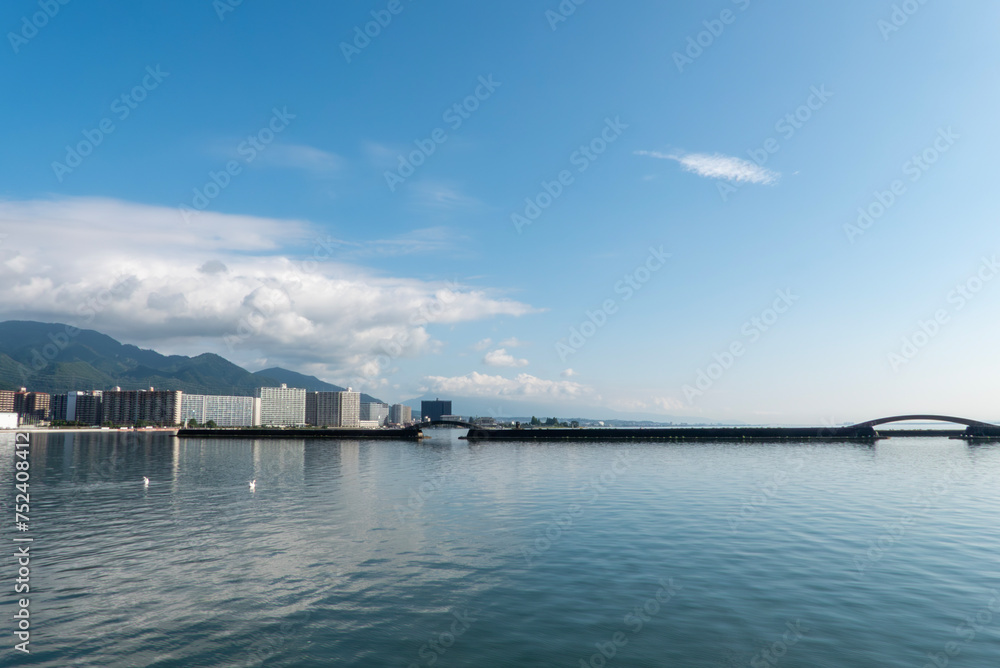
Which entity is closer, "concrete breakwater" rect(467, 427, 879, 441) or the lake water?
the lake water

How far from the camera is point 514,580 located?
21531mm

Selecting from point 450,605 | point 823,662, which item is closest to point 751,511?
point 823,662

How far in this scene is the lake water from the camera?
15.3 metres

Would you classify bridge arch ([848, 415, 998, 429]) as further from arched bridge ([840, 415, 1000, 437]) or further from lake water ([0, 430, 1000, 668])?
lake water ([0, 430, 1000, 668])

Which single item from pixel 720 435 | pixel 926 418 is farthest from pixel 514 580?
pixel 926 418

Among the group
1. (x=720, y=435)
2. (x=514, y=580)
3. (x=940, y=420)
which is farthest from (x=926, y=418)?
(x=514, y=580)

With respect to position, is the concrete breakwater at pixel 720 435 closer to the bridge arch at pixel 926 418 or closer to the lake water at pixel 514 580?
the bridge arch at pixel 926 418

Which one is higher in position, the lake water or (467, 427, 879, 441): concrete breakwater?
the lake water

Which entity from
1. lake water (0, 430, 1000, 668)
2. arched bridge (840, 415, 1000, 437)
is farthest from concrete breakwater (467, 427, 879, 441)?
lake water (0, 430, 1000, 668)

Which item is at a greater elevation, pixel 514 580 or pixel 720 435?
pixel 514 580

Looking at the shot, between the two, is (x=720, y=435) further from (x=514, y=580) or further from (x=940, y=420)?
(x=514, y=580)

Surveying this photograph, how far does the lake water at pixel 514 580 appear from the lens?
15.3 meters

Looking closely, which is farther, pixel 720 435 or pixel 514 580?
pixel 720 435

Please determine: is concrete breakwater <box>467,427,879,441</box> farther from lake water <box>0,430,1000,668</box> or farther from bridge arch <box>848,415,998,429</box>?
lake water <box>0,430,1000,668</box>
